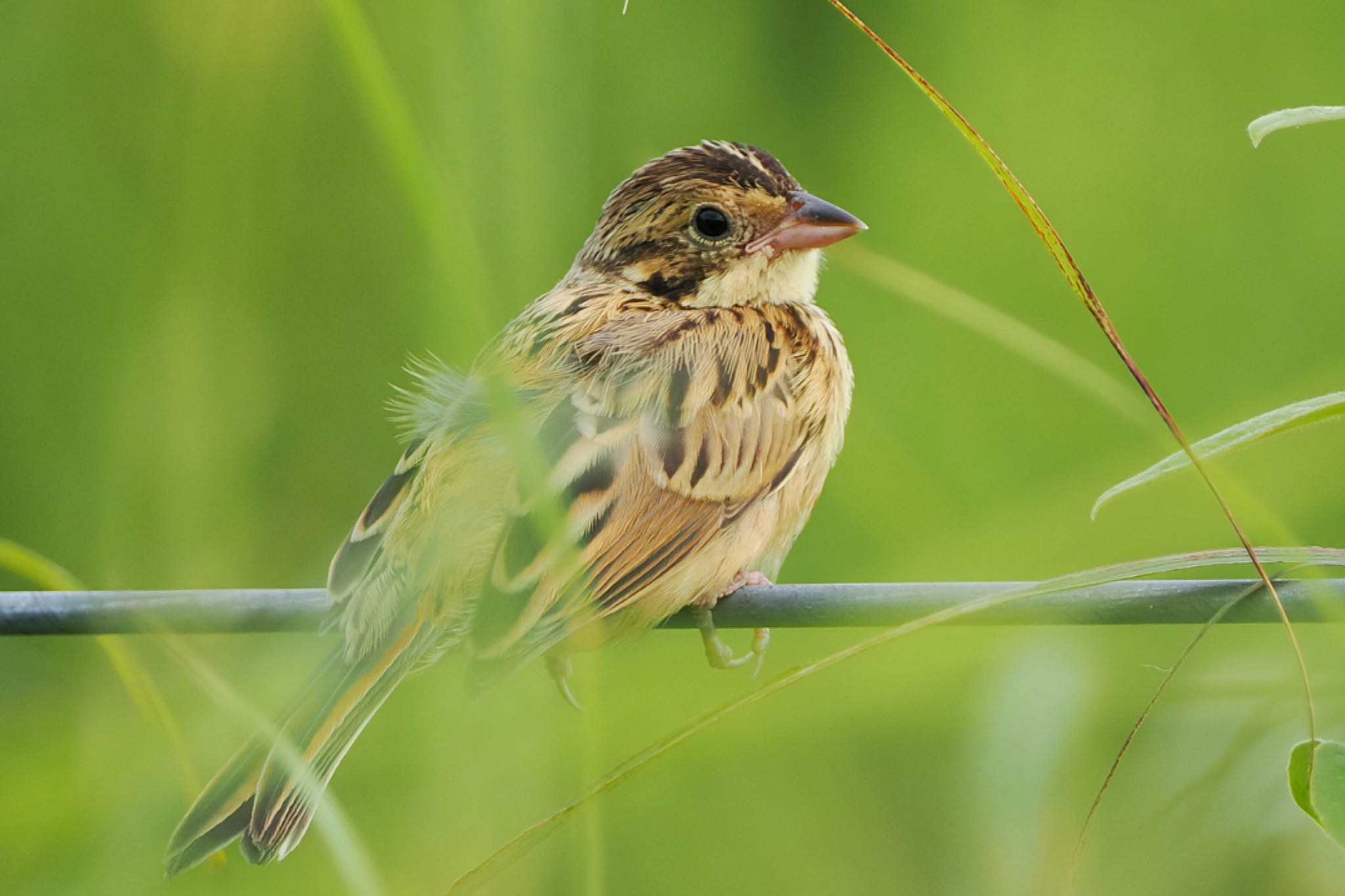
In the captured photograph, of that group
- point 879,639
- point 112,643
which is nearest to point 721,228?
point 112,643

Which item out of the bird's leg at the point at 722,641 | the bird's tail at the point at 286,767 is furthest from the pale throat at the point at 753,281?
the bird's tail at the point at 286,767

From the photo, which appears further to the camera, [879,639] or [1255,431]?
[879,639]

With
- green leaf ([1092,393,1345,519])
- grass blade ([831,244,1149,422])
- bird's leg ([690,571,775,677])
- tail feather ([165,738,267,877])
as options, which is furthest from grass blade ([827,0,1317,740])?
tail feather ([165,738,267,877])

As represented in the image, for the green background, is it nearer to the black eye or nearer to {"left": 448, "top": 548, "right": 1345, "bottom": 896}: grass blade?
{"left": 448, "top": 548, "right": 1345, "bottom": 896}: grass blade

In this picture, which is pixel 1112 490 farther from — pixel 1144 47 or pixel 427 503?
pixel 1144 47

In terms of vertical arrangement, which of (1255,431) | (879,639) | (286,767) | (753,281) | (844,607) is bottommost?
(286,767)

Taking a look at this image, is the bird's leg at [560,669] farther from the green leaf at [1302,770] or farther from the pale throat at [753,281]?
the green leaf at [1302,770]

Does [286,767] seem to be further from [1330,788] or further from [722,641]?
[1330,788]
